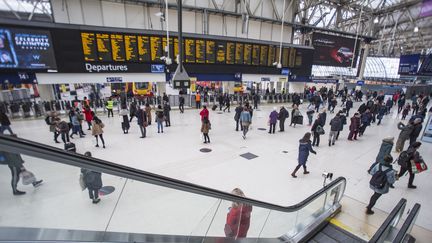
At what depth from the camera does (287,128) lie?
→ 1130 centimetres

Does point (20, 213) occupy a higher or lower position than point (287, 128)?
higher

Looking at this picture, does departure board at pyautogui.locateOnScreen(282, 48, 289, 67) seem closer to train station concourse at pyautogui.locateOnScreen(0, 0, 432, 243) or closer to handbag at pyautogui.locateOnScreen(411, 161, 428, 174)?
train station concourse at pyautogui.locateOnScreen(0, 0, 432, 243)

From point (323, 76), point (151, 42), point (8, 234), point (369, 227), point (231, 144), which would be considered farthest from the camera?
point (323, 76)

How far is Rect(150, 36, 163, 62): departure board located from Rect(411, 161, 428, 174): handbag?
12.5 metres

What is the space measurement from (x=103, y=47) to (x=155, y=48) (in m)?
2.81

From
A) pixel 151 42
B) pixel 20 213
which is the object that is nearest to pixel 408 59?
pixel 151 42

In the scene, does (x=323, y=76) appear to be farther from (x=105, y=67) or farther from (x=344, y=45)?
(x=105, y=67)

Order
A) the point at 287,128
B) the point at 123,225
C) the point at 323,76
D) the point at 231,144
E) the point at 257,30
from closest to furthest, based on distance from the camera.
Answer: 1. the point at 123,225
2. the point at 231,144
3. the point at 287,128
4. the point at 257,30
5. the point at 323,76

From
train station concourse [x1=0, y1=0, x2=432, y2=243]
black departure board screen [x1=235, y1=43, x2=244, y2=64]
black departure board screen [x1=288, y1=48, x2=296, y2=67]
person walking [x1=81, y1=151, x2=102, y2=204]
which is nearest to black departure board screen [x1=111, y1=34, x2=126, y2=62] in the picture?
train station concourse [x1=0, y1=0, x2=432, y2=243]

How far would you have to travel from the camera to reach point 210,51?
13.9 metres

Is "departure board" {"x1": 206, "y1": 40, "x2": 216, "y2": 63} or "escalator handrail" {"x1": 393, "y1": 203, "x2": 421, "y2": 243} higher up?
"departure board" {"x1": 206, "y1": 40, "x2": 216, "y2": 63}

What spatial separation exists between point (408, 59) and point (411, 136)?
1711 centimetres

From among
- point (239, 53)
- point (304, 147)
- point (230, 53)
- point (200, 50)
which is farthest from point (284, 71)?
point (304, 147)

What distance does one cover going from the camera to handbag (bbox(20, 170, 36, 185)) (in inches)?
56.8
